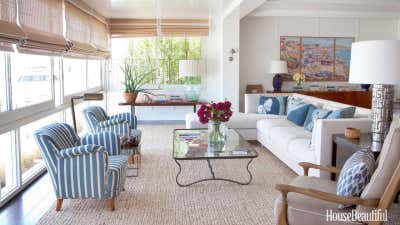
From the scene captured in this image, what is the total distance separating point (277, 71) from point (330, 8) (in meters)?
1.83

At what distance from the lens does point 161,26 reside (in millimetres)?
8375

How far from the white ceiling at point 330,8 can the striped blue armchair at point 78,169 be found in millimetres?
5466

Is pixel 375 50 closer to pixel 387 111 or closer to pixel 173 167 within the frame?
pixel 387 111

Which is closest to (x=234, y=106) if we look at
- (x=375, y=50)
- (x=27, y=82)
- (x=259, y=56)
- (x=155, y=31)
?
(x=259, y=56)

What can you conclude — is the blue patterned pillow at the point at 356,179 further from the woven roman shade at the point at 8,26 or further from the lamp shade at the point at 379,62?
the woven roman shade at the point at 8,26

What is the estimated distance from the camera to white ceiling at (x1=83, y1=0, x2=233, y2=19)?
23.7 feet

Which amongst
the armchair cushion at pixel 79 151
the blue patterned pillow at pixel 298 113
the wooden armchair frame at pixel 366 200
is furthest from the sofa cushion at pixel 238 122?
the wooden armchair frame at pixel 366 200

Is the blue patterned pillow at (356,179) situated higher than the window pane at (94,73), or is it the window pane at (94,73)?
the window pane at (94,73)

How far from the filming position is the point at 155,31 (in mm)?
8398

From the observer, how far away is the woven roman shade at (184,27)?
837cm

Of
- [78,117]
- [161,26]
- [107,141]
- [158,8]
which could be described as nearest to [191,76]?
[161,26]

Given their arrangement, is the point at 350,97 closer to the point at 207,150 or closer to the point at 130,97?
the point at 130,97

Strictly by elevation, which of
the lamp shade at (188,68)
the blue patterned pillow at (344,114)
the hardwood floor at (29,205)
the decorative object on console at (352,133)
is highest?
the lamp shade at (188,68)

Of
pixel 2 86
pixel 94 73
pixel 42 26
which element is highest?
pixel 42 26
